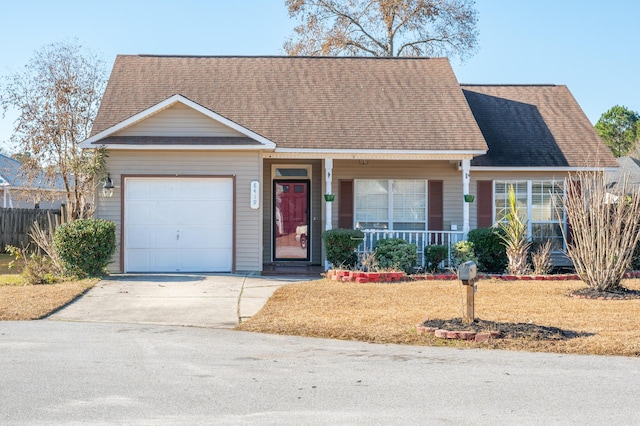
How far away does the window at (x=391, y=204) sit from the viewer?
1886 centimetres

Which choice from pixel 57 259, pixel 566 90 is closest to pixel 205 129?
pixel 57 259

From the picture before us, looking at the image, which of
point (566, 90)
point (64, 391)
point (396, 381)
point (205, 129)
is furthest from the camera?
point (566, 90)

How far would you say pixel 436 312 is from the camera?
1138cm

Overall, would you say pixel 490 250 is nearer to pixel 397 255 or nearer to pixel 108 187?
pixel 397 255

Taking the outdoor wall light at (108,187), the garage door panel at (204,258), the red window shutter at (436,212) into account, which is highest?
the outdoor wall light at (108,187)

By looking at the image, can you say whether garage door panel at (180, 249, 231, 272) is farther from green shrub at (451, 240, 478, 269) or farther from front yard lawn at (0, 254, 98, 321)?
green shrub at (451, 240, 478, 269)

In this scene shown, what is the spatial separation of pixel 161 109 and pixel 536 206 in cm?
984

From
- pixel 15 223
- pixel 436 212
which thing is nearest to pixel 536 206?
pixel 436 212

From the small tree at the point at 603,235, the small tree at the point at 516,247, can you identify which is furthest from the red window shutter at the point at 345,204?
the small tree at the point at 603,235

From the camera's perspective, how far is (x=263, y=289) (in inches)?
560

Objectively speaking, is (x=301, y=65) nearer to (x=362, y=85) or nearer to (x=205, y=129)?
(x=362, y=85)

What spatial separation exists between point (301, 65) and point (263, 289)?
9.28 m

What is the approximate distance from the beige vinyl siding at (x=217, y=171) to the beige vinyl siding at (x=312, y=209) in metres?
2.27

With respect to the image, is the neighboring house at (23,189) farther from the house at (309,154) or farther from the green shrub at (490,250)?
the green shrub at (490,250)
